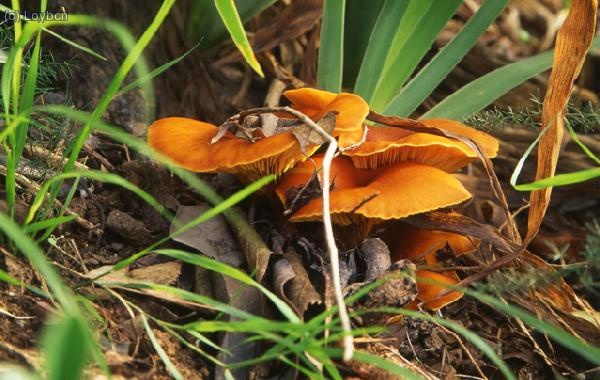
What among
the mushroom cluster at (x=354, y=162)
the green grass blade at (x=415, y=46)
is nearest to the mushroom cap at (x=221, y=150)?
the mushroom cluster at (x=354, y=162)

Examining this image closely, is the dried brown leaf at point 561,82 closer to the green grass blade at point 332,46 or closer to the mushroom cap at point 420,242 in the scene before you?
the mushroom cap at point 420,242

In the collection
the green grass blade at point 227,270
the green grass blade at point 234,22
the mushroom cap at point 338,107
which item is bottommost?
the green grass blade at point 227,270

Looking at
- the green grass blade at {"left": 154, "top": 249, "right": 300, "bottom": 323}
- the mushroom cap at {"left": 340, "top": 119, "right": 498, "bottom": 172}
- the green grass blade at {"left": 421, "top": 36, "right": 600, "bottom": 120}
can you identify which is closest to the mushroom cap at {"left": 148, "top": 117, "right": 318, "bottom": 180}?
the mushroom cap at {"left": 340, "top": 119, "right": 498, "bottom": 172}

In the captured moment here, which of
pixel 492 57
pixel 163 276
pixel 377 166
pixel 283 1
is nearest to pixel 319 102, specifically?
pixel 377 166

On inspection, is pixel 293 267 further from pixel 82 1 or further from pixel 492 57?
pixel 492 57

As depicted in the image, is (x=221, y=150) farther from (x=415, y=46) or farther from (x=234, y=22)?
(x=415, y=46)

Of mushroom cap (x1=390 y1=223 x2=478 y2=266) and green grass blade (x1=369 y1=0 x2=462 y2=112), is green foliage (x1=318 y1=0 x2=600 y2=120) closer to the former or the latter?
green grass blade (x1=369 y1=0 x2=462 y2=112)

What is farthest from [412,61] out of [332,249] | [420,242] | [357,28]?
[332,249]
